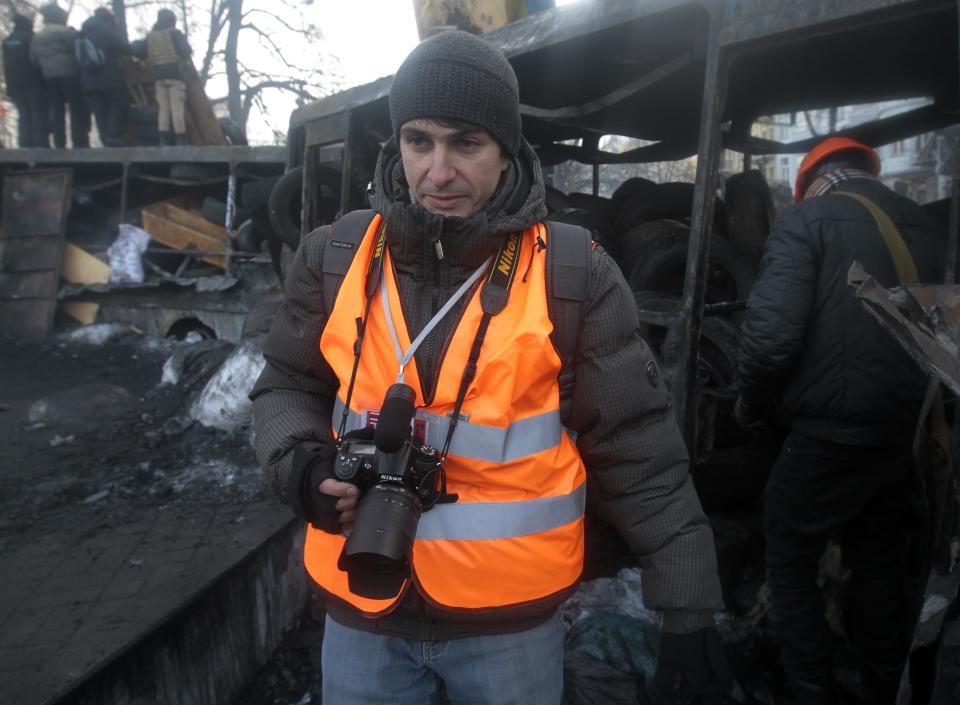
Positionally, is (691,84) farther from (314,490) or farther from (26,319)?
(26,319)

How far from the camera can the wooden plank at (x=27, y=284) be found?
9.14m

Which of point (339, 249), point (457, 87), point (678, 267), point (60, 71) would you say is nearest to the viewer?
point (457, 87)

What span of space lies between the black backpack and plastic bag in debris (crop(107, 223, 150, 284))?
864 centimetres

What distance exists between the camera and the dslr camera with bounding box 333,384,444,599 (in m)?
1.24

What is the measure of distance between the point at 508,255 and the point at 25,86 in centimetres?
1124

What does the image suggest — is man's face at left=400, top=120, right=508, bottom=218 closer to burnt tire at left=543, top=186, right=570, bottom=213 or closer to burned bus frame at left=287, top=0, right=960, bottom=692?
burned bus frame at left=287, top=0, right=960, bottom=692

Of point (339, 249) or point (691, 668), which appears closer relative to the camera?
point (691, 668)

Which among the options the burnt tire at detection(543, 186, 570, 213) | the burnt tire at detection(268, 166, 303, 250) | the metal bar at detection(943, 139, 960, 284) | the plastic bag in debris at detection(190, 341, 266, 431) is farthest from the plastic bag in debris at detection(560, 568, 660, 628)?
the burnt tire at detection(268, 166, 303, 250)

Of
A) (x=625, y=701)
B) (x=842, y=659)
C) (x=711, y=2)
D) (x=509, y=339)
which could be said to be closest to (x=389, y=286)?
(x=509, y=339)

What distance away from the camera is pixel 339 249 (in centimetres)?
161

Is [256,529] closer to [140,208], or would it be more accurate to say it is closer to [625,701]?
[625,701]

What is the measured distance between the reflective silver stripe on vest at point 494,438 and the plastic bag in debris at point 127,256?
8973mm

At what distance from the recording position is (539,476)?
1437mm

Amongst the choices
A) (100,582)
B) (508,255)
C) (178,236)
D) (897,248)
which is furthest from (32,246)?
(897,248)
